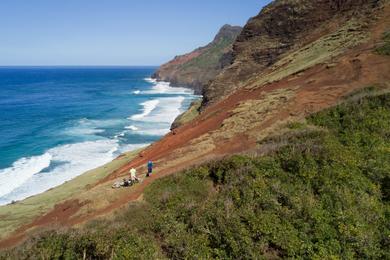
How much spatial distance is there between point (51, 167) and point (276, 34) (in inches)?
1073

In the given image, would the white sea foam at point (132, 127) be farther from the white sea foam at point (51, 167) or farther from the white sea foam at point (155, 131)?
the white sea foam at point (51, 167)

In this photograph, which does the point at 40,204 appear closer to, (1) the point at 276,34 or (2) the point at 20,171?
(2) the point at 20,171

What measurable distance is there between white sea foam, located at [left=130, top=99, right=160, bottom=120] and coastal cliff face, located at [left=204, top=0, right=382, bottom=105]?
94.0ft

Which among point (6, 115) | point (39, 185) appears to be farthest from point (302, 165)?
point (6, 115)

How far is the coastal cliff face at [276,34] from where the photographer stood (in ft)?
122

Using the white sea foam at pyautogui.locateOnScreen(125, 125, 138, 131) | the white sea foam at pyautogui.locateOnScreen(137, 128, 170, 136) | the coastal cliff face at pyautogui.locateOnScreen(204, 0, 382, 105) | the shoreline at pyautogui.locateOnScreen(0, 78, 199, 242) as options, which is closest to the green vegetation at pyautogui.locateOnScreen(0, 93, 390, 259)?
the shoreline at pyautogui.locateOnScreen(0, 78, 199, 242)

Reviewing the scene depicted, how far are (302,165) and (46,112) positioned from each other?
229 ft

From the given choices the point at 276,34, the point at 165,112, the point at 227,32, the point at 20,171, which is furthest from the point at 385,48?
the point at 227,32

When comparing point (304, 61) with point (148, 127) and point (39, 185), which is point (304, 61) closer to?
point (39, 185)

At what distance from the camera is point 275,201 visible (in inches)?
416

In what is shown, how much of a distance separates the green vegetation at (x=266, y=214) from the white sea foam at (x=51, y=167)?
82.6 feet

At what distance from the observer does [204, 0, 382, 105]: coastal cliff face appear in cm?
3709

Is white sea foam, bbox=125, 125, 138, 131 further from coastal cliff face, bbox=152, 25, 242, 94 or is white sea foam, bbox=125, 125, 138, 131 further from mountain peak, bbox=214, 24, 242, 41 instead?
mountain peak, bbox=214, 24, 242, 41

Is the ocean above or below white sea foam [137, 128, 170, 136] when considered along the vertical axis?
below
